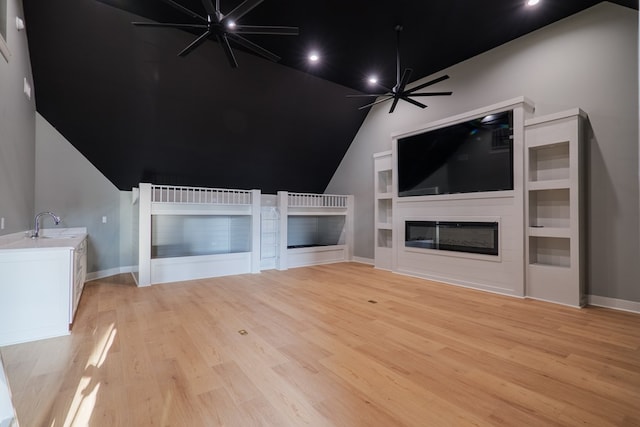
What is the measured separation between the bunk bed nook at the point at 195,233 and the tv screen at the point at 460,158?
3.09 metres

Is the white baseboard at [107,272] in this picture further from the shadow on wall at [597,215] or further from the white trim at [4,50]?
the shadow on wall at [597,215]

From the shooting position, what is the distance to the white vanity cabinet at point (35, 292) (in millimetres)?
2471

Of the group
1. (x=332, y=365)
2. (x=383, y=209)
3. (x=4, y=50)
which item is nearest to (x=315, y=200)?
(x=383, y=209)

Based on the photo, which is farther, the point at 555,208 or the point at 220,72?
the point at 220,72

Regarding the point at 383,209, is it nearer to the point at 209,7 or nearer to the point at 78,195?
the point at 209,7

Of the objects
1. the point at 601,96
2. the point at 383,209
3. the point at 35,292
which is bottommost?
the point at 35,292

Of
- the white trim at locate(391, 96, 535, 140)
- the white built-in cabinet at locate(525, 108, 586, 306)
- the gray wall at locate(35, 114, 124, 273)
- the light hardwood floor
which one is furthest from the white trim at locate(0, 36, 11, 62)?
the white built-in cabinet at locate(525, 108, 586, 306)

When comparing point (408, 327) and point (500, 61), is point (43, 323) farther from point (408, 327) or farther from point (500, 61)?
point (500, 61)

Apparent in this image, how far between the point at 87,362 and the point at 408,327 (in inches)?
110

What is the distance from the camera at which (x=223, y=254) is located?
5.35 metres

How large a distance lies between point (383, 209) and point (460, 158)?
2.00m

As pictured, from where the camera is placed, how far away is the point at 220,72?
462 cm

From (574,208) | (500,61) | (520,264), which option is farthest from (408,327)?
(500,61)

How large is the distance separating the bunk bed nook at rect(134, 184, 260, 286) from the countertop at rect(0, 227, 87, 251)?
39.6 inches
